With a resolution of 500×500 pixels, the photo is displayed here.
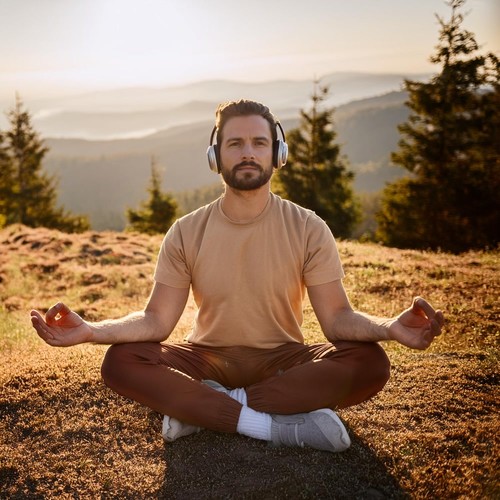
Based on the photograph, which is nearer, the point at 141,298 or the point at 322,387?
the point at 322,387

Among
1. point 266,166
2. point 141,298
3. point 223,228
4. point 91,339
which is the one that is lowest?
point 141,298

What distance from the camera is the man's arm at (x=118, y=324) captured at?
383 centimetres

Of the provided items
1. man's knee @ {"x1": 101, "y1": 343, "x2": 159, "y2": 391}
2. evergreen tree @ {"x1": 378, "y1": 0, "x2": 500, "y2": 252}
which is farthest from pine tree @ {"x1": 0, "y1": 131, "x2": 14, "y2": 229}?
man's knee @ {"x1": 101, "y1": 343, "x2": 159, "y2": 391}

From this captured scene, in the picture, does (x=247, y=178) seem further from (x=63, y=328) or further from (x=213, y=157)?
(x=63, y=328)

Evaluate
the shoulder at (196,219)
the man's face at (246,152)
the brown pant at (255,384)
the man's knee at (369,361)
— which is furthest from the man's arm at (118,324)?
the man's knee at (369,361)

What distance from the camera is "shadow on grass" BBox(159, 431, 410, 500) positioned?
3.38 m

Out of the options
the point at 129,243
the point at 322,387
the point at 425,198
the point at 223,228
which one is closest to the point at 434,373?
the point at 322,387

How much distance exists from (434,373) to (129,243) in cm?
1177

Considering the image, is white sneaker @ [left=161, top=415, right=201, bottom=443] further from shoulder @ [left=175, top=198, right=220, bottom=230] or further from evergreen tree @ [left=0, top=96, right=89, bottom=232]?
evergreen tree @ [left=0, top=96, right=89, bottom=232]

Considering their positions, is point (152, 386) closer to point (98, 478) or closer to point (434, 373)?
point (98, 478)

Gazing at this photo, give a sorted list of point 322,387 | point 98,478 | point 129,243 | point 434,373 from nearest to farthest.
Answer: point 98,478, point 322,387, point 434,373, point 129,243

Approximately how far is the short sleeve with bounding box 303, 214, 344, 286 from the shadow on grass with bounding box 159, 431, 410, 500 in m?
1.25

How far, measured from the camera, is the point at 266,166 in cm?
451

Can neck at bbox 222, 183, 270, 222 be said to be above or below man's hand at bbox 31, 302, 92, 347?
above
